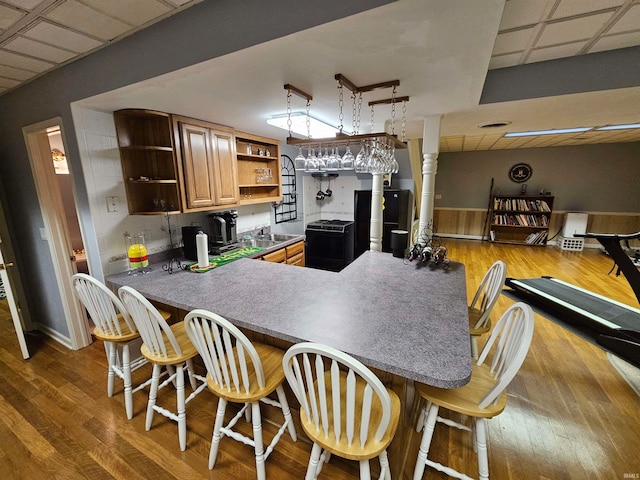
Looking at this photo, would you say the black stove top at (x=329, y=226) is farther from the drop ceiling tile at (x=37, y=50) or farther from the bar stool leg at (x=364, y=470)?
the bar stool leg at (x=364, y=470)

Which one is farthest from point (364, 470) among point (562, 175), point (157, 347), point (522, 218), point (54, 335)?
point (562, 175)

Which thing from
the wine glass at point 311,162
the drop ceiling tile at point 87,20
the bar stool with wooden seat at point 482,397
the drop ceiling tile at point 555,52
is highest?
the drop ceiling tile at point 555,52

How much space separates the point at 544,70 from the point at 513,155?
534cm

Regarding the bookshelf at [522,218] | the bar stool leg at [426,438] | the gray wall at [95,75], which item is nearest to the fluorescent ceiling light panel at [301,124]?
the gray wall at [95,75]

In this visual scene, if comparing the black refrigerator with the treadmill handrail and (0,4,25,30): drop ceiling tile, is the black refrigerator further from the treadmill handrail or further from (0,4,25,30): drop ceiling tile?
(0,4,25,30): drop ceiling tile

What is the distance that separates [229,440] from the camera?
1.59 metres

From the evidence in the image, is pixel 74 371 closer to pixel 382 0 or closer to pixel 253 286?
pixel 253 286

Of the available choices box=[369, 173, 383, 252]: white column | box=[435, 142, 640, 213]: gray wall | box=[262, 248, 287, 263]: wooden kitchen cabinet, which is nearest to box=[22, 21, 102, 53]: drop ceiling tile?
box=[262, 248, 287, 263]: wooden kitchen cabinet

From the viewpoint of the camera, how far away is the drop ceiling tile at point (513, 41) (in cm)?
150

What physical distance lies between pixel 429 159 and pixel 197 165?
2110mm

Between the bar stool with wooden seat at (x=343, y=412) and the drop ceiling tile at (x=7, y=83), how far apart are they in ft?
9.48

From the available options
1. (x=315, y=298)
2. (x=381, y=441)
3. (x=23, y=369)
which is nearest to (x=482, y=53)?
(x=315, y=298)

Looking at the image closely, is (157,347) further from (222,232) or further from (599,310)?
(599,310)

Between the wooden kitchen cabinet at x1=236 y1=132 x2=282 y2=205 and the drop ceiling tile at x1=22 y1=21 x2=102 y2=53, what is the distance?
147 centimetres
